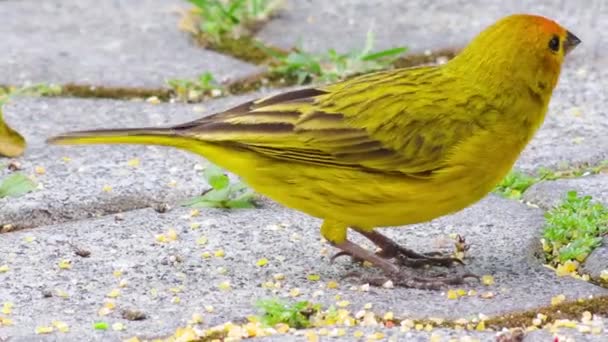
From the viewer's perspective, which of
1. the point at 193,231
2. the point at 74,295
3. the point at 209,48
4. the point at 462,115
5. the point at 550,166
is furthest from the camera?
the point at 209,48

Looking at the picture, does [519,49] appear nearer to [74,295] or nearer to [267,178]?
[267,178]

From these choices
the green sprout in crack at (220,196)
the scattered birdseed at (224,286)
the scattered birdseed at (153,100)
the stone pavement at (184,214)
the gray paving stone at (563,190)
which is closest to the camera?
the stone pavement at (184,214)

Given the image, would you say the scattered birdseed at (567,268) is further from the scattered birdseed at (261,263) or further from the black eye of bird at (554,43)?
the scattered birdseed at (261,263)

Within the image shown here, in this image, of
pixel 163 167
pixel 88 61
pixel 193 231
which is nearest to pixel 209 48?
pixel 88 61

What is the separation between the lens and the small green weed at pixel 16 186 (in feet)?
14.4

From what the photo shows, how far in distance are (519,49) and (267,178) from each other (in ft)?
2.69

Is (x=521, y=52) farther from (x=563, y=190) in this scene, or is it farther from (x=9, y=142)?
(x=9, y=142)

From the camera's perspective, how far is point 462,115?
395cm

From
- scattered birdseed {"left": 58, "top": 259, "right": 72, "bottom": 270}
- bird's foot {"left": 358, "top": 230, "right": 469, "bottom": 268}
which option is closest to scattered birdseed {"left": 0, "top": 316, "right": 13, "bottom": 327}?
scattered birdseed {"left": 58, "top": 259, "right": 72, "bottom": 270}

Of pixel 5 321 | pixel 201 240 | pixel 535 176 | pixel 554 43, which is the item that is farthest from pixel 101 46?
pixel 5 321

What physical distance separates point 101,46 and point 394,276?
8.38 ft

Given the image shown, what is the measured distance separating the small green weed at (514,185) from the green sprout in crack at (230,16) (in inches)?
71.4

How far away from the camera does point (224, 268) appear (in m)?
3.94

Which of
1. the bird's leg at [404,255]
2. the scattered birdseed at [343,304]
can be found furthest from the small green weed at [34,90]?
the scattered birdseed at [343,304]
